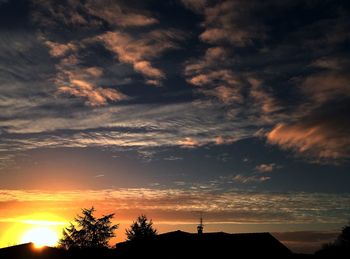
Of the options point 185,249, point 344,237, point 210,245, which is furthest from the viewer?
point 344,237

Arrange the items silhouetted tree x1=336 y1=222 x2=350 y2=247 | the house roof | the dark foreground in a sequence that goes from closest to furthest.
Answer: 1. the dark foreground
2. the house roof
3. silhouetted tree x1=336 y1=222 x2=350 y2=247

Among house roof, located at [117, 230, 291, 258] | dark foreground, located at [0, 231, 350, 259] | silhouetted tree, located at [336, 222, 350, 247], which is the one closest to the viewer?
dark foreground, located at [0, 231, 350, 259]

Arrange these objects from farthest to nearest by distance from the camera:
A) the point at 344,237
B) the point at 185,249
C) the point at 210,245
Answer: the point at 344,237
the point at 210,245
the point at 185,249

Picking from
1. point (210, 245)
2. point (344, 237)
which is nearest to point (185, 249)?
point (210, 245)

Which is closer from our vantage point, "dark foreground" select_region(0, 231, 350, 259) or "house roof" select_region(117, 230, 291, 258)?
"dark foreground" select_region(0, 231, 350, 259)

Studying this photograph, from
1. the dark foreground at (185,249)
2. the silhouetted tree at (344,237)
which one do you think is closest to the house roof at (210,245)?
the dark foreground at (185,249)

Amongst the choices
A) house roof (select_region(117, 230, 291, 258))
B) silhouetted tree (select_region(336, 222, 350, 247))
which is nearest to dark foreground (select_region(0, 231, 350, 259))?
house roof (select_region(117, 230, 291, 258))

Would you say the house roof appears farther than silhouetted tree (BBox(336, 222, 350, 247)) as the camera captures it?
No

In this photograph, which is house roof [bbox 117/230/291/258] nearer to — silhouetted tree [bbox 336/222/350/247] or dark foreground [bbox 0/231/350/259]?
dark foreground [bbox 0/231/350/259]

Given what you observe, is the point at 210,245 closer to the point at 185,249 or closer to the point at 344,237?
the point at 185,249

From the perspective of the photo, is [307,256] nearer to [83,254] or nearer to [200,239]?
[200,239]

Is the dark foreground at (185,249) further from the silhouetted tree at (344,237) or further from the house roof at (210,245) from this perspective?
the silhouetted tree at (344,237)

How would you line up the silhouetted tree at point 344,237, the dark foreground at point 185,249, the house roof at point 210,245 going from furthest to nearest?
the silhouetted tree at point 344,237 < the house roof at point 210,245 < the dark foreground at point 185,249

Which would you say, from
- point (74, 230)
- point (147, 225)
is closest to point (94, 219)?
point (74, 230)
